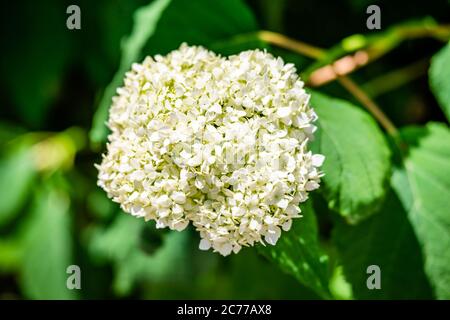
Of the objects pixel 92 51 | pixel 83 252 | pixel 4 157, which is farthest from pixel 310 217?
pixel 4 157

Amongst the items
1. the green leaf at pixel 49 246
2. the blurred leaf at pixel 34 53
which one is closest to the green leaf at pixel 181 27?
the blurred leaf at pixel 34 53

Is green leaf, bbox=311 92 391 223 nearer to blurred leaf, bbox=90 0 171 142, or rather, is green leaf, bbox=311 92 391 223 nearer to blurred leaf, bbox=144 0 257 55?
blurred leaf, bbox=144 0 257 55

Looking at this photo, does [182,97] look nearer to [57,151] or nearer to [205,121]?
[205,121]

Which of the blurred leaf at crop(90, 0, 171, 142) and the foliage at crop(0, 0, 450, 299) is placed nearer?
the foliage at crop(0, 0, 450, 299)

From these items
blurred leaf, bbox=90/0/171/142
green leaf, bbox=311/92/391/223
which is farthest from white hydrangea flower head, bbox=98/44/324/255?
blurred leaf, bbox=90/0/171/142

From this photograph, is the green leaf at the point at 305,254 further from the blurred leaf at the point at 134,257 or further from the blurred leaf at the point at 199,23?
the blurred leaf at the point at 134,257

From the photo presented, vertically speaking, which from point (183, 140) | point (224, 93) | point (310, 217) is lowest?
point (310, 217)
